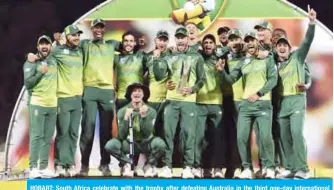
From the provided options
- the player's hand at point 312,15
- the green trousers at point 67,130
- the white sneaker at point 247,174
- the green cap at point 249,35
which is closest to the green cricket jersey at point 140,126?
the green trousers at point 67,130

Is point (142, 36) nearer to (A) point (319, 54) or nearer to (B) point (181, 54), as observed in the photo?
(B) point (181, 54)

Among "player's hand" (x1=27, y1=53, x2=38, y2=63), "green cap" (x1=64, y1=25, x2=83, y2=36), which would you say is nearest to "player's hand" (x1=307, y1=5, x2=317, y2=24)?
"green cap" (x1=64, y1=25, x2=83, y2=36)

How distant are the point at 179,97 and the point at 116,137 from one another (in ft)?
1.79

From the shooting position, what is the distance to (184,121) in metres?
4.43

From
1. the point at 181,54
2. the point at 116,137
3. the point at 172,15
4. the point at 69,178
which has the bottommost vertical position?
the point at 69,178

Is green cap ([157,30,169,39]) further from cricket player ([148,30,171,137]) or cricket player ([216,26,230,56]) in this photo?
cricket player ([216,26,230,56])

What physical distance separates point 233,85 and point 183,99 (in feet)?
1.24

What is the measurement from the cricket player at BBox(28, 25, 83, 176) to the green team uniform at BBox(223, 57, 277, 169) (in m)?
1.08

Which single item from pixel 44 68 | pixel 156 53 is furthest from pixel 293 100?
pixel 44 68

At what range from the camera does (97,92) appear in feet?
14.5

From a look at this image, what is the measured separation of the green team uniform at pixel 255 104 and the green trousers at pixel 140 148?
1.92ft

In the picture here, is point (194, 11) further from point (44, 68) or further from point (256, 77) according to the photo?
point (44, 68)

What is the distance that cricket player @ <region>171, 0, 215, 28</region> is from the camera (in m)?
4.43

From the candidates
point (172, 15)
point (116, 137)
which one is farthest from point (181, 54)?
point (116, 137)
